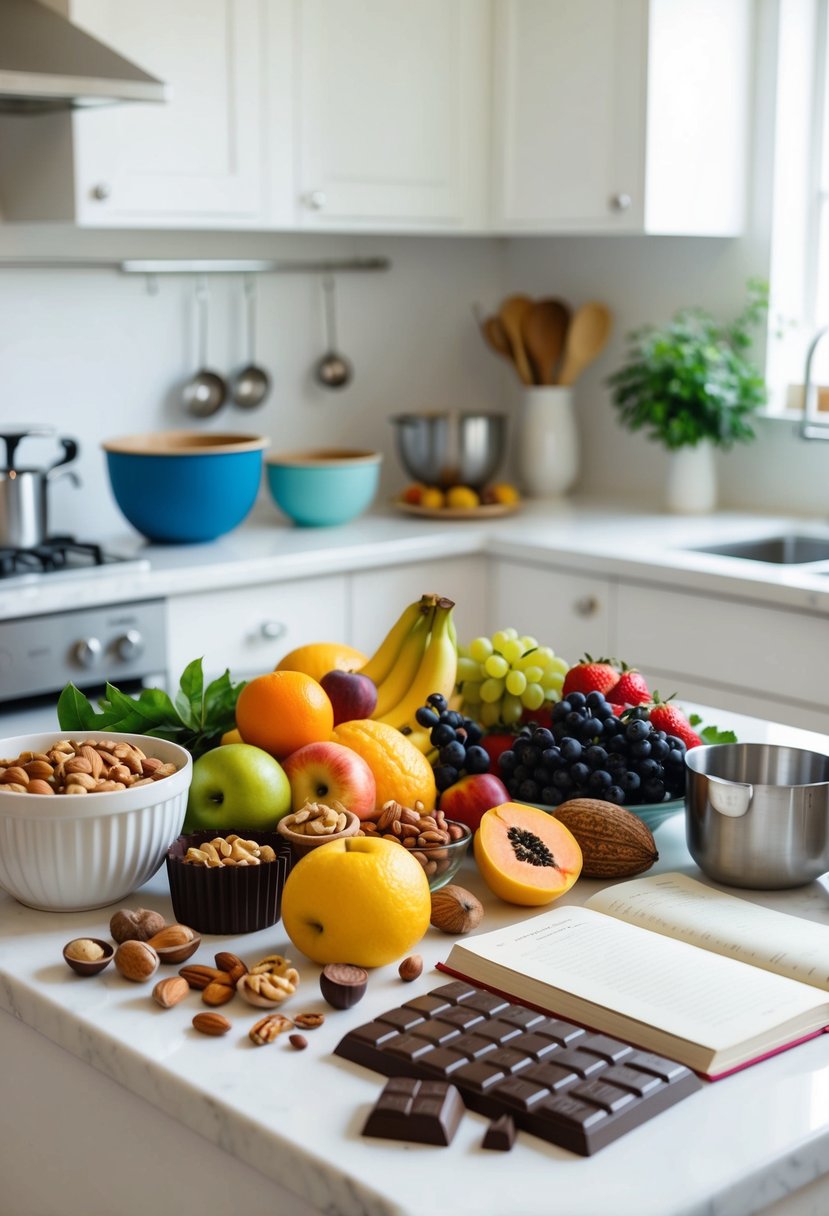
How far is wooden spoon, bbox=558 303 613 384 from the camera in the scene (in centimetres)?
369

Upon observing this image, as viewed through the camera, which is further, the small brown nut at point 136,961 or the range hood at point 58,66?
the range hood at point 58,66

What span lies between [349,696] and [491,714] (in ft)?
0.66

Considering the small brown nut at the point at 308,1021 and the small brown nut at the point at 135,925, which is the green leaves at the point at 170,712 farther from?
the small brown nut at the point at 308,1021

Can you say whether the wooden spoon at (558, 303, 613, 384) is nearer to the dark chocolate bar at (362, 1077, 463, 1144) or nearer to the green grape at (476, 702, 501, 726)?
the green grape at (476, 702, 501, 726)

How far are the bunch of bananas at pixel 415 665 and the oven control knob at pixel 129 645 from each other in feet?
4.08

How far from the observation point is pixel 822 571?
9.27 ft

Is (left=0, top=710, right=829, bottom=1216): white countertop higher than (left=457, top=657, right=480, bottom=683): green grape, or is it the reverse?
(left=457, top=657, right=480, bottom=683): green grape

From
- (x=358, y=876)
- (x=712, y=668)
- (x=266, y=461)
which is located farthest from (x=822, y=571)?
(x=358, y=876)

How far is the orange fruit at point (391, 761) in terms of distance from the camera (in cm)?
132

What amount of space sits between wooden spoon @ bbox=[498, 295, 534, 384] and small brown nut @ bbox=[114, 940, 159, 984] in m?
2.80

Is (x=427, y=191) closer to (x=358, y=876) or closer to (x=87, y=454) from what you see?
(x=87, y=454)

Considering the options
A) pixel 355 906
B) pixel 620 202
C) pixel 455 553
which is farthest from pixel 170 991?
pixel 620 202

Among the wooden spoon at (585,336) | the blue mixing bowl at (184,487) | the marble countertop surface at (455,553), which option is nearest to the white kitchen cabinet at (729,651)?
the marble countertop surface at (455,553)

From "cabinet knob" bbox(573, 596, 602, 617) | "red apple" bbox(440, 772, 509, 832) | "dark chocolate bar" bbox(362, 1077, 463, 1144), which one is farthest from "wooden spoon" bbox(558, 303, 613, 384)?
"dark chocolate bar" bbox(362, 1077, 463, 1144)
